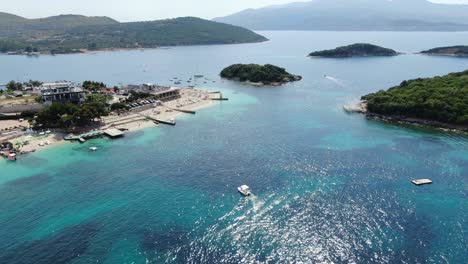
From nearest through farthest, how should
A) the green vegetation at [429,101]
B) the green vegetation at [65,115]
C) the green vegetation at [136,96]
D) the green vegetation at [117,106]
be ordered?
the green vegetation at [65,115] < the green vegetation at [429,101] < the green vegetation at [117,106] < the green vegetation at [136,96]

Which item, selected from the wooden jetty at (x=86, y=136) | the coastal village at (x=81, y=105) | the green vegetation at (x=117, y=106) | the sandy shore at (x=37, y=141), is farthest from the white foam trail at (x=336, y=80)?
the sandy shore at (x=37, y=141)

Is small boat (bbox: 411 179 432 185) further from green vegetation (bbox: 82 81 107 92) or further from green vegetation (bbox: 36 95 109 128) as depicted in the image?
green vegetation (bbox: 82 81 107 92)

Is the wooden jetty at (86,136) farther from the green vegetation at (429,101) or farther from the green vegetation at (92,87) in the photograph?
the green vegetation at (429,101)

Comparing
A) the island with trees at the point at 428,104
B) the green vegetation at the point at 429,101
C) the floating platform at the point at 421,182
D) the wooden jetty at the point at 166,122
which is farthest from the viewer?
the wooden jetty at the point at 166,122

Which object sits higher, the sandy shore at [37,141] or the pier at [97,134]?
the pier at [97,134]

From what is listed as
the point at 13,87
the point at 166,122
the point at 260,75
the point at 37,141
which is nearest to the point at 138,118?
the point at 166,122

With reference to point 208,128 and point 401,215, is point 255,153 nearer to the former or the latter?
point 208,128

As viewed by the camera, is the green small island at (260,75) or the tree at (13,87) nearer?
the tree at (13,87)
